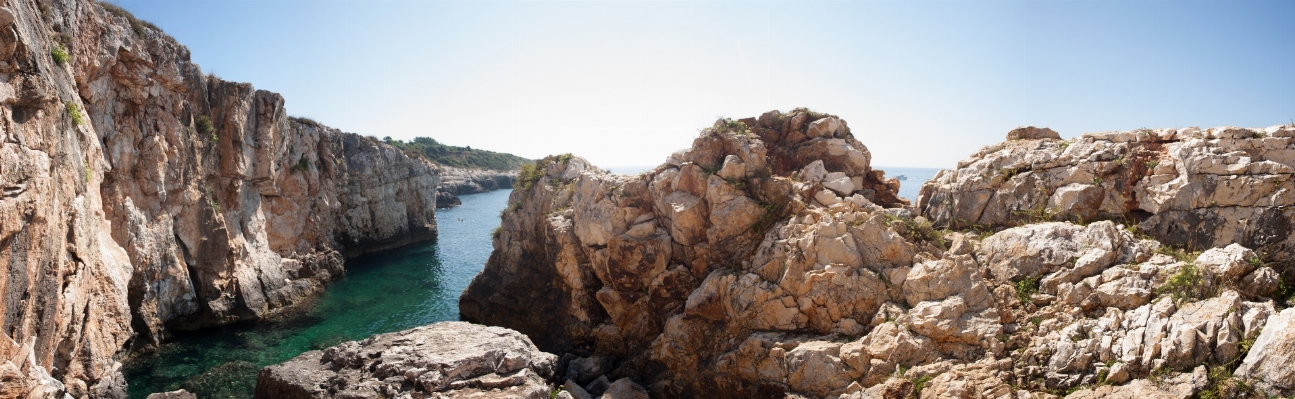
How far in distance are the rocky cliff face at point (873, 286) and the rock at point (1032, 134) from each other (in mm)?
90

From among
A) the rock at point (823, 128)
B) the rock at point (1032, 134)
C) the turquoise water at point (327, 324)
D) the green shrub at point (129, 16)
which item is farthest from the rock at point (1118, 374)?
the green shrub at point (129, 16)

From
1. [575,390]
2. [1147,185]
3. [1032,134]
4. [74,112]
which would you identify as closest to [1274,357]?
[1147,185]

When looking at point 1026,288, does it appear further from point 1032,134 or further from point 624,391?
point 624,391

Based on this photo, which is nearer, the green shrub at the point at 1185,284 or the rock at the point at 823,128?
the green shrub at the point at 1185,284

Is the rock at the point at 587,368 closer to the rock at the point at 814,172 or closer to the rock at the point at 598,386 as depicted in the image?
the rock at the point at 598,386

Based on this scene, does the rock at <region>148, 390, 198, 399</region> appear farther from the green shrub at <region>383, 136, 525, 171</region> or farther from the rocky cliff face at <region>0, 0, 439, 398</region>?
the green shrub at <region>383, 136, 525, 171</region>

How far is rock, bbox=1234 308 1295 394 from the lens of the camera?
373 inches

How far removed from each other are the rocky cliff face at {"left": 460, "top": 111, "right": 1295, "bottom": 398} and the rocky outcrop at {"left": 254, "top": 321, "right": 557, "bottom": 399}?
233 centimetres

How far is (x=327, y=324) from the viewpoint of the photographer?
95.7 feet

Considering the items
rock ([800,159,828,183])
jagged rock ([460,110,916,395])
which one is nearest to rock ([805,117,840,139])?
jagged rock ([460,110,916,395])

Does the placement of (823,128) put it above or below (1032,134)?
above

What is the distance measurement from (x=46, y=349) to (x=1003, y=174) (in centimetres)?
2484

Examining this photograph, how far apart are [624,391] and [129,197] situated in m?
21.1

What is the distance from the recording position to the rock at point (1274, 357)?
9.47 metres
